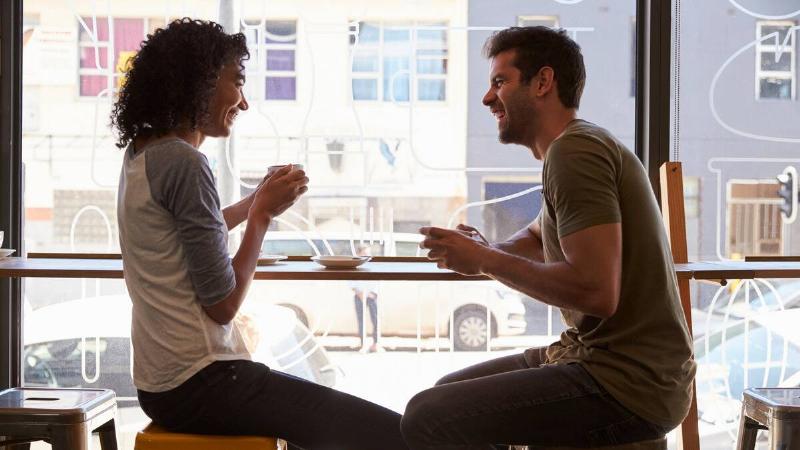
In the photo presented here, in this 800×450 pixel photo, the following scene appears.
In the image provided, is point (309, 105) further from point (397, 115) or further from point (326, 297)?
point (326, 297)

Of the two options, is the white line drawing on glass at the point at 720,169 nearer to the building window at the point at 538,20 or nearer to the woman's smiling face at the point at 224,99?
the building window at the point at 538,20

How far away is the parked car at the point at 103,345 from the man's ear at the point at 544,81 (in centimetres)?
154

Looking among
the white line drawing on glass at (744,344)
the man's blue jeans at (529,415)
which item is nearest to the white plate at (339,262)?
the man's blue jeans at (529,415)

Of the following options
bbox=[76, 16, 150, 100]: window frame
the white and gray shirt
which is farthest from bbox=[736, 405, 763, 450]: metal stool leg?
bbox=[76, 16, 150, 100]: window frame

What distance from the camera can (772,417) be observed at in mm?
2121

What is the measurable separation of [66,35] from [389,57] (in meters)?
1.15

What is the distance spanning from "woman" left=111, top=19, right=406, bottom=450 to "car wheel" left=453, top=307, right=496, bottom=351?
4.50ft

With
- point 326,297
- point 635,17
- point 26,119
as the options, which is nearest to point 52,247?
point 26,119

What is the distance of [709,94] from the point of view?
10.4 feet

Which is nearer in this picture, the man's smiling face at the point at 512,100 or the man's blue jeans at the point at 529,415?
the man's blue jeans at the point at 529,415

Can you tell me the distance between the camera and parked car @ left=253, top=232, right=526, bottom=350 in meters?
3.18

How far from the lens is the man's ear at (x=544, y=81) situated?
6.44 feet

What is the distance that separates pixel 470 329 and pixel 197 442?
1.58 meters

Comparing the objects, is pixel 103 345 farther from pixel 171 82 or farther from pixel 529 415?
pixel 529 415
